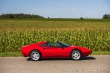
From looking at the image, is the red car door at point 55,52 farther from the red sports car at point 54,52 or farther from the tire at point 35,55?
the tire at point 35,55

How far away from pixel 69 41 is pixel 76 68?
8682 mm

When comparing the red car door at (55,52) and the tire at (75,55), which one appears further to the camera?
the red car door at (55,52)

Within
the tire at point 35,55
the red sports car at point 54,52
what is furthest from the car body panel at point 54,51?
the tire at point 35,55

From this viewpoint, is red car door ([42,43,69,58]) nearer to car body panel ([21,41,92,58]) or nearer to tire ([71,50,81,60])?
car body panel ([21,41,92,58])

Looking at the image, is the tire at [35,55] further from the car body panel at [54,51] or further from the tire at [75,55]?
the tire at [75,55]

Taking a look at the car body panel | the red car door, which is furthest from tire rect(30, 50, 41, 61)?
the red car door

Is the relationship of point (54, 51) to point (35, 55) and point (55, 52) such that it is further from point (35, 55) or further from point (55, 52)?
point (35, 55)

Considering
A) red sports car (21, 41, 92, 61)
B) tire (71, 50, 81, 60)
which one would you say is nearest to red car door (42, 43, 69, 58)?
red sports car (21, 41, 92, 61)

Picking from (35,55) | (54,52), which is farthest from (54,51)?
(35,55)

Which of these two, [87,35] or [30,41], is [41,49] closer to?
[30,41]

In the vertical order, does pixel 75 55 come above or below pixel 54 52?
below

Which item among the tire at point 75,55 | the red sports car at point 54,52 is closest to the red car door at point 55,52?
the red sports car at point 54,52

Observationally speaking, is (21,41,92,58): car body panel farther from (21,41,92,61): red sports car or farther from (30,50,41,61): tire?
(30,50,41,61): tire

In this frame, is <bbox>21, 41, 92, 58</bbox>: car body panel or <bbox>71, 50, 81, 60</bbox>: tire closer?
<bbox>71, 50, 81, 60</bbox>: tire
